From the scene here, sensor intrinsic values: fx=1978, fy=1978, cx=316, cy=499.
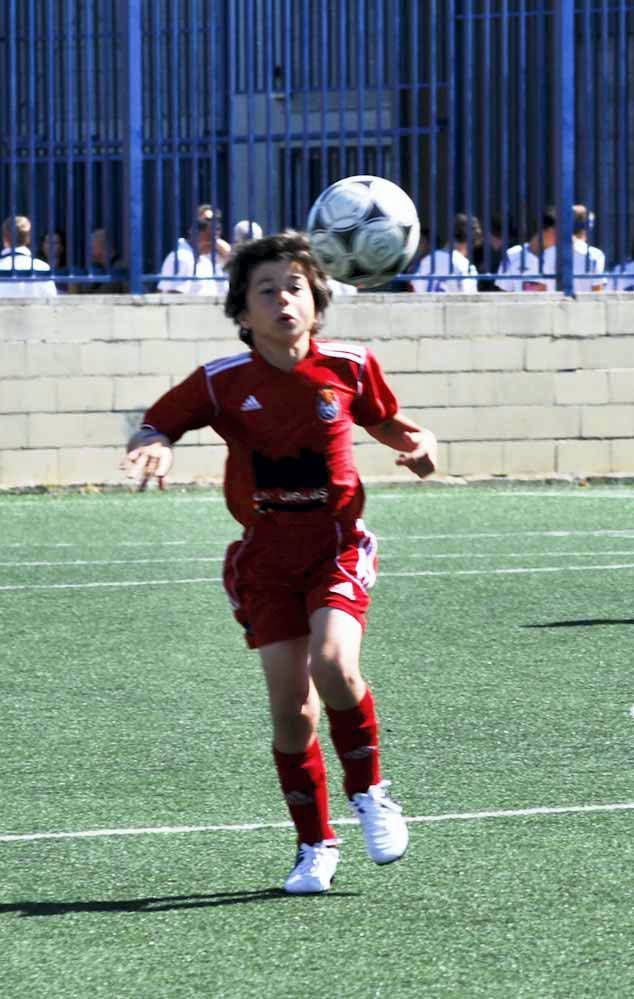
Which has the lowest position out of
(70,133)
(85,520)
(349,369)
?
(85,520)

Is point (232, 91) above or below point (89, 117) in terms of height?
above

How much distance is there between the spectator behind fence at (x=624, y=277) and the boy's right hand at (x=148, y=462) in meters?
10.4

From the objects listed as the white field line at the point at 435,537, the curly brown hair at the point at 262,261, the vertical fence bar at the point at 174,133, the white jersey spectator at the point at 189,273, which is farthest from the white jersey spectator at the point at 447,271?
the curly brown hair at the point at 262,261

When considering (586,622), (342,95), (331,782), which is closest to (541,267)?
(342,95)

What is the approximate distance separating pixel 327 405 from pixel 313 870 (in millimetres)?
1122

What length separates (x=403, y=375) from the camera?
14.3 meters

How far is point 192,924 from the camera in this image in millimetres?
4406

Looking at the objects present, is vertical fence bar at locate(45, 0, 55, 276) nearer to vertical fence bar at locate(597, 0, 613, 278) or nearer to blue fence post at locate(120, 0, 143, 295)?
blue fence post at locate(120, 0, 143, 295)

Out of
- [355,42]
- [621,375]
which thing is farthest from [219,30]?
[621,375]

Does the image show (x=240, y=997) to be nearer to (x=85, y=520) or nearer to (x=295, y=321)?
(x=295, y=321)

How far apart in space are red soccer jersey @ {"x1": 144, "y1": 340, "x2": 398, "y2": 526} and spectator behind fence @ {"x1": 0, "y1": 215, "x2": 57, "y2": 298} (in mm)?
9129

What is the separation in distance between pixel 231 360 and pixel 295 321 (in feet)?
0.68

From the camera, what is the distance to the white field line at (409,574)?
9.84 meters

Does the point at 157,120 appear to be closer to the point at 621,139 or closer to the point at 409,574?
the point at 621,139
